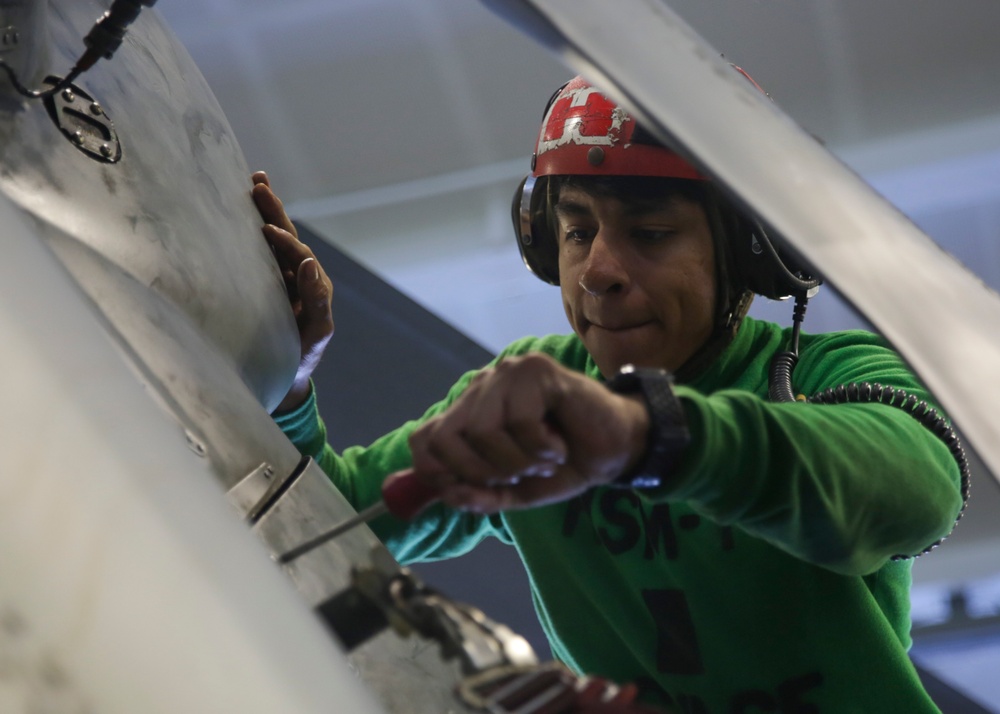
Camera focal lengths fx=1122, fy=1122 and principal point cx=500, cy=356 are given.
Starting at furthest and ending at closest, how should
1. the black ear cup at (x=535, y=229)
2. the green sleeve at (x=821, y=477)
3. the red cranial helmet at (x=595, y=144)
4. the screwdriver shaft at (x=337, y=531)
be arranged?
the black ear cup at (x=535, y=229) < the red cranial helmet at (x=595, y=144) < the green sleeve at (x=821, y=477) < the screwdriver shaft at (x=337, y=531)

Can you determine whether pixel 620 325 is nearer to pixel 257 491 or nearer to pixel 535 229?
pixel 535 229

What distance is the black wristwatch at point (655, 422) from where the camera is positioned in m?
0.45

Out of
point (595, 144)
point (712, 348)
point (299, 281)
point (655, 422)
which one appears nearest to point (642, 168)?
point (595, 144)

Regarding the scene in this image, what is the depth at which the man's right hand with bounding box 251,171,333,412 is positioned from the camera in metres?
0.72

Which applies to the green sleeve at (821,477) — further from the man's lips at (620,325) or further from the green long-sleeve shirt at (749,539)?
the man's lips at (620,325)

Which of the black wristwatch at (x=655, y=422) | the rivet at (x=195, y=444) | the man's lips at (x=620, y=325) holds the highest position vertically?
the man's lips at (x=620, y=325)

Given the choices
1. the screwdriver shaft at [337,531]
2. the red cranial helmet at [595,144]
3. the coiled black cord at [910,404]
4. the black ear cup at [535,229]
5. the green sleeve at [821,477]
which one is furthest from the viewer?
the black ear cup at [535,229]

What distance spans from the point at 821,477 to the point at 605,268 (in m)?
0.28

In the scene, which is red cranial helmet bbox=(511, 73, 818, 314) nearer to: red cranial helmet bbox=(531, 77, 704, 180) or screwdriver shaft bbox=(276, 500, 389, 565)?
red cranial helmet bbox=(531, 77, 704, 180)

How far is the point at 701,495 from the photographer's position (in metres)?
0.50

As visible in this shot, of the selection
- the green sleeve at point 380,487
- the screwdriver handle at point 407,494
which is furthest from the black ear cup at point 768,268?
the screwdriver handle at point 407,494

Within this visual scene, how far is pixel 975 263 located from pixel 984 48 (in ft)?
1.25

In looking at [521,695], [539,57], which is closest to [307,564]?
[521,695]

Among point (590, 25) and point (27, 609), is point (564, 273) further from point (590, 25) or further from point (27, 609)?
point (27, 609)
